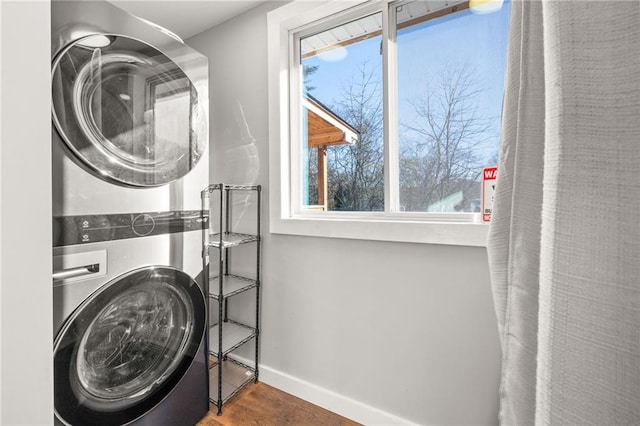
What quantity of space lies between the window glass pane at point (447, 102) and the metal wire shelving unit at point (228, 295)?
2.97 feet

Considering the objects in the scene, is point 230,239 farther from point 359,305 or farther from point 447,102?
point 447,102

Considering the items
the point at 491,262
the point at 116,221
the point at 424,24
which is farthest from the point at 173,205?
the point at 424,24

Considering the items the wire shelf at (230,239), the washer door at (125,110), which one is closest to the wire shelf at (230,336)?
the wire shelf at (230,239)

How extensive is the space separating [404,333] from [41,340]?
122cm

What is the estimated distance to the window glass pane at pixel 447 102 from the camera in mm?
1244

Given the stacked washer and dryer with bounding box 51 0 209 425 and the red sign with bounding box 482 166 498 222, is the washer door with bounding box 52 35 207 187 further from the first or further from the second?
the red sign with bounding box 482 166 498 222

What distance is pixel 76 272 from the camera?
857 millimetres

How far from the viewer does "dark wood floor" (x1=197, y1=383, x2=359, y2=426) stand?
1.39 metres

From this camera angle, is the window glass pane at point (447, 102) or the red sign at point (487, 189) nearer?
the red sign at point (487, 189)

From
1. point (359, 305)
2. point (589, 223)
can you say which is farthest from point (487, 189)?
point (589, 223)

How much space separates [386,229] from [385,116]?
571mm

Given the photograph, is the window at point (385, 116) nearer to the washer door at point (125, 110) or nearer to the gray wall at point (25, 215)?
the washer door at point (125, 110)

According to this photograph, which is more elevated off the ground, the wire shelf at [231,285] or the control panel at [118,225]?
the control panel at [118,225]

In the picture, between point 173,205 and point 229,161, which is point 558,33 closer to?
point 173,205
